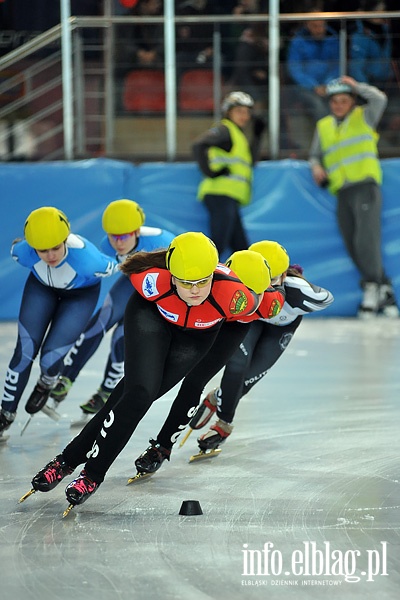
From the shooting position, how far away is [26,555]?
12.4 ft

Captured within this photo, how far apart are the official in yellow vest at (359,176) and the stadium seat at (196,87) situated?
1.23 metres

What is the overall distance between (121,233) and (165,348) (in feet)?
6.40

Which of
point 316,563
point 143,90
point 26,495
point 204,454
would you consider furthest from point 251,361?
point 143,90

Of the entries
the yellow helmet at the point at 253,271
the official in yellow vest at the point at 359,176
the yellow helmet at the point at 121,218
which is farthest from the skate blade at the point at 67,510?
the official in yellow vest at the point at 359,176

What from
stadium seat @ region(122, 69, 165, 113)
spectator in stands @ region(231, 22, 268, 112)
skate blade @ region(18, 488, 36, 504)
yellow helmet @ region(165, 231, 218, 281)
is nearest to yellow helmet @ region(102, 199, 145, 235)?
yellow helmet @ region(165, 231, 218, 281)

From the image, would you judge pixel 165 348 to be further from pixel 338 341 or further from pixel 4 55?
pixel 4 55

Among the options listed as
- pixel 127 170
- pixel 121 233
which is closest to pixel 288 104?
pixel 127 170

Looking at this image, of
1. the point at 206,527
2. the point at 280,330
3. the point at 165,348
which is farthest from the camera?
the point at 280,330

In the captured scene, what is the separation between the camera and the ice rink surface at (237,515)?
346 cm

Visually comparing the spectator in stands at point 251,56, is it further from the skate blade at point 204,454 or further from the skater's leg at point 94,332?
the skate blade at point 204,454

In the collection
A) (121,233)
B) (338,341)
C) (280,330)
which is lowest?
(338,341)

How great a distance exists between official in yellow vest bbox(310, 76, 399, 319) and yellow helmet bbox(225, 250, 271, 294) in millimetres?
5988

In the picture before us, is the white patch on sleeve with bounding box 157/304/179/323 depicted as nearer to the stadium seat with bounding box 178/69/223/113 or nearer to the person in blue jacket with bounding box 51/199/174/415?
the person in blue jacket with bounding box 51/199/174/415

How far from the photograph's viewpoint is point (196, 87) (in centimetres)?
1083
